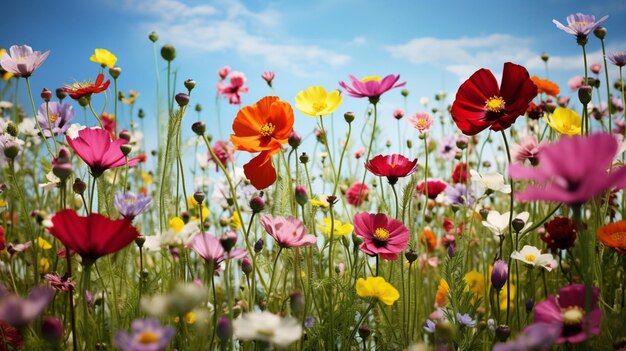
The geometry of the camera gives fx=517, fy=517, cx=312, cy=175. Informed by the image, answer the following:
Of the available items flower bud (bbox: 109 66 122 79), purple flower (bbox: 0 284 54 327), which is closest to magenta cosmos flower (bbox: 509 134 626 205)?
purple flower (bbox: 0 284 54 327)

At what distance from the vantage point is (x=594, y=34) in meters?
1.15

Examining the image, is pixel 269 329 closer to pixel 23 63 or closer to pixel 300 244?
pixel 300 244

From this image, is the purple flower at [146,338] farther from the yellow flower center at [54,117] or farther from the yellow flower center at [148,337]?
the yellow flower center at [54,117]

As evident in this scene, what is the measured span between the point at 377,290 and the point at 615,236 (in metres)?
0.41

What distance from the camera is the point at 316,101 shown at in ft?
3.40

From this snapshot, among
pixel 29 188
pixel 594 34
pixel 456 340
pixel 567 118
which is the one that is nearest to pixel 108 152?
pixel 456 340

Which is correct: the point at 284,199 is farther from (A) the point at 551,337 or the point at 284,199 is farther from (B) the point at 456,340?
(A) the point at 551,337

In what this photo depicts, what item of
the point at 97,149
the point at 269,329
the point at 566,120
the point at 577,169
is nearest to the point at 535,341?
the point at 577,169

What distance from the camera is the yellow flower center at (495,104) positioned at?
904mm

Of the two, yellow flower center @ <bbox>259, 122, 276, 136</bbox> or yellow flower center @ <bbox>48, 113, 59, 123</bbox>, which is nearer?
yellow flower center @ <bbox>259, 122, 276, 136</bbox>

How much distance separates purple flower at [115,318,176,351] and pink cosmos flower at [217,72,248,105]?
158cm

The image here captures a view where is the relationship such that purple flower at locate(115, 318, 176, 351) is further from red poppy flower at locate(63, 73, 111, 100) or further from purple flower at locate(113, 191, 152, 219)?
red poppy flower at locate(63, 73, 111, 100)

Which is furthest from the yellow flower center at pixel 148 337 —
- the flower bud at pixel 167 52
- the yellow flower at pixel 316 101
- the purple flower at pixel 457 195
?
the purple flower at pixel 457 195

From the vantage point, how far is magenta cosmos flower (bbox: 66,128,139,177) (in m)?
0.75
